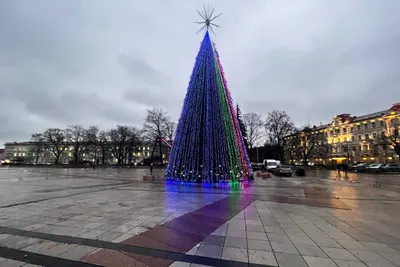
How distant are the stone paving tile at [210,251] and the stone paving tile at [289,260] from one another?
1105 mm

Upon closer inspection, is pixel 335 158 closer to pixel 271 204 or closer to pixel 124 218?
pixel 271 204

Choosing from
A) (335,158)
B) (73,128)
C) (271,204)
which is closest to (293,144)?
(335,158)

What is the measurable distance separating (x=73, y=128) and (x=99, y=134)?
8821 millimetres

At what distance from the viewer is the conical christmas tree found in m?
17.5

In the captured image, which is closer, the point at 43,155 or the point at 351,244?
the point at 351,244

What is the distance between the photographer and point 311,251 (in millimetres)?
4520

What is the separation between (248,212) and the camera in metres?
8.12

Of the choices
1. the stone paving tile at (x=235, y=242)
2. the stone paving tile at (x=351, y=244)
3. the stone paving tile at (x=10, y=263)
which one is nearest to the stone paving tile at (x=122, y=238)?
the stone paving tile at (x=10, y=263)

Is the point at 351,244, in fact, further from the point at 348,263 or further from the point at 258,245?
the point at 258,245

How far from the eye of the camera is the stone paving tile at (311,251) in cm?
433

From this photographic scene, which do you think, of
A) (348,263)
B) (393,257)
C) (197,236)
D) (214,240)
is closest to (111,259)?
(197,236)

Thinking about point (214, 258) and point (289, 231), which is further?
point (289, 231)

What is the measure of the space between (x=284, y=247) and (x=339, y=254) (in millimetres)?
1000

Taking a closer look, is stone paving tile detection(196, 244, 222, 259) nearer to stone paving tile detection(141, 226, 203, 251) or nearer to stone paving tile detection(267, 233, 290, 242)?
stone paving tile detection(141, 226, 203, 251)
